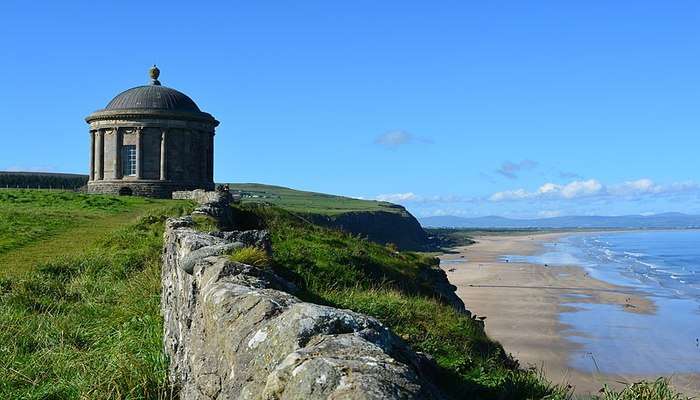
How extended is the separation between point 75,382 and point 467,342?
5288mm

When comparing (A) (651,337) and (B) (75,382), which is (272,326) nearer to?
(B) (75,382)

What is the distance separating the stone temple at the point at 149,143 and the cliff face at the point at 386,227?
67575 mm

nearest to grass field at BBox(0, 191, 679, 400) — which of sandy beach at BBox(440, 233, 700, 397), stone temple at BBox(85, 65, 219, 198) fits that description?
sandy beach at BBox(440, 233, 700, 397)

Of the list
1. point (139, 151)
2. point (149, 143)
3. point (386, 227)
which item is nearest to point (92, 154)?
Answer: point (139, 151)

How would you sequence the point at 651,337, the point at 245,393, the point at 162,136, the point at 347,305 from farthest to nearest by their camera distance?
the point at 162,136
the point at 651,337
the point at 347,305
the point at 245,393

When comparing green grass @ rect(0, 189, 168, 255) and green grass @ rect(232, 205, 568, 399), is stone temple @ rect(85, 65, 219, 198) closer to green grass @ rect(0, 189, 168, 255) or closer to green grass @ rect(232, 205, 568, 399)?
green grass @ rect(0, 189, 168, 255)

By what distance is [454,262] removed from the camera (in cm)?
8944

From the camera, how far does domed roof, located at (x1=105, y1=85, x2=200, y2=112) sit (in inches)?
1815

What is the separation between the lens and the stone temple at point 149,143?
45.7 metres

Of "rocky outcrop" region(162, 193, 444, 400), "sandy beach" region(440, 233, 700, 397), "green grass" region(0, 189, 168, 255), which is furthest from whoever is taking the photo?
"sandy beach" region(440, 233, 700, 397)

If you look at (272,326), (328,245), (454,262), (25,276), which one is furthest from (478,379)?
(454,262)

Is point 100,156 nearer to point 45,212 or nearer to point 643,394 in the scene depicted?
point 45,212

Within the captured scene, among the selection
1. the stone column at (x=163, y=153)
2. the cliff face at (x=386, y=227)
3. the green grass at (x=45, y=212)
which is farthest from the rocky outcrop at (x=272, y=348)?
the cliff face at (x=386, y=227)

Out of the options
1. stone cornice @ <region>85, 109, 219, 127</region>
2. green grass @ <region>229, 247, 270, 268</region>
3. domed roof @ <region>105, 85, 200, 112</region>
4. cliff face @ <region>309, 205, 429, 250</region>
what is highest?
domed roof @ <region>105, 85, 200, 112</region>
